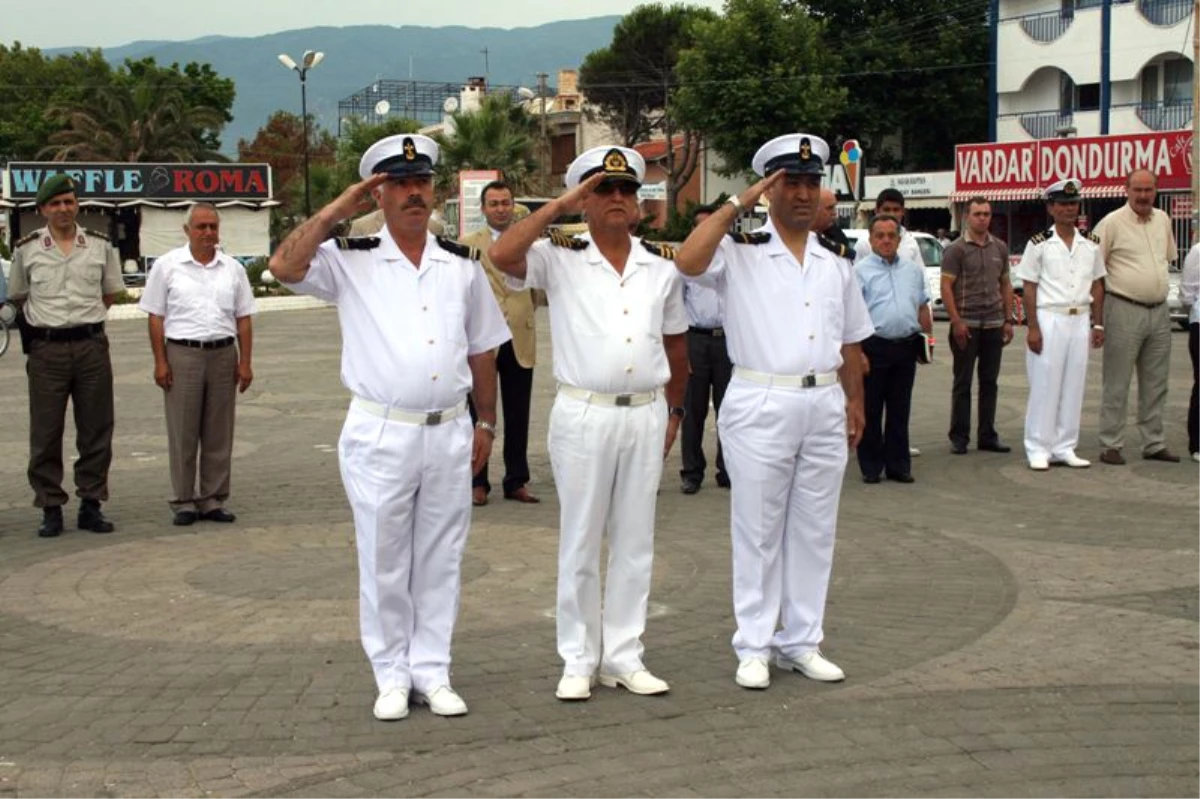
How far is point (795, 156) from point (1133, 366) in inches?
283

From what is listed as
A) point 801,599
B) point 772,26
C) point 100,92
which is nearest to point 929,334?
point 801,599

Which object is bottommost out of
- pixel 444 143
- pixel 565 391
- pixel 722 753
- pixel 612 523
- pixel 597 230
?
pixel 722 753

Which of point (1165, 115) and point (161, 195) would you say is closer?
point (1165, 115)

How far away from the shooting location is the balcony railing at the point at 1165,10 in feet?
151

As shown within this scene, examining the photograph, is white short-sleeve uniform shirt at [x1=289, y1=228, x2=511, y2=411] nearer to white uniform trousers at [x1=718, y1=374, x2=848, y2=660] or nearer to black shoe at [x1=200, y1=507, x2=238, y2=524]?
white uniform trousers at [x1=718, y1=374, x2=848, y2=660]

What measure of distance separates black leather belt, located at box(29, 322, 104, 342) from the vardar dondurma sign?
4204 centimetres

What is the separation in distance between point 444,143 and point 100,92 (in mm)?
20333

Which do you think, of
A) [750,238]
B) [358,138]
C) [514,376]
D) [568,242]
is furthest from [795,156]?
[358,138]

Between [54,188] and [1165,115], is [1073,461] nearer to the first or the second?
[54,188]

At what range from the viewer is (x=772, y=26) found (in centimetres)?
5441

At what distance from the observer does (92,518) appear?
10.2m

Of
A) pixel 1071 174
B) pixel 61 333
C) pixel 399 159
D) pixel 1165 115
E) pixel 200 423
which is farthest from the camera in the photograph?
pixel 1165 115

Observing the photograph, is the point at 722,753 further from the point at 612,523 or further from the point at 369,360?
the point at 369,360

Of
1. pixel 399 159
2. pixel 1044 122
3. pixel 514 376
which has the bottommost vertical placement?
pixel 514 376
